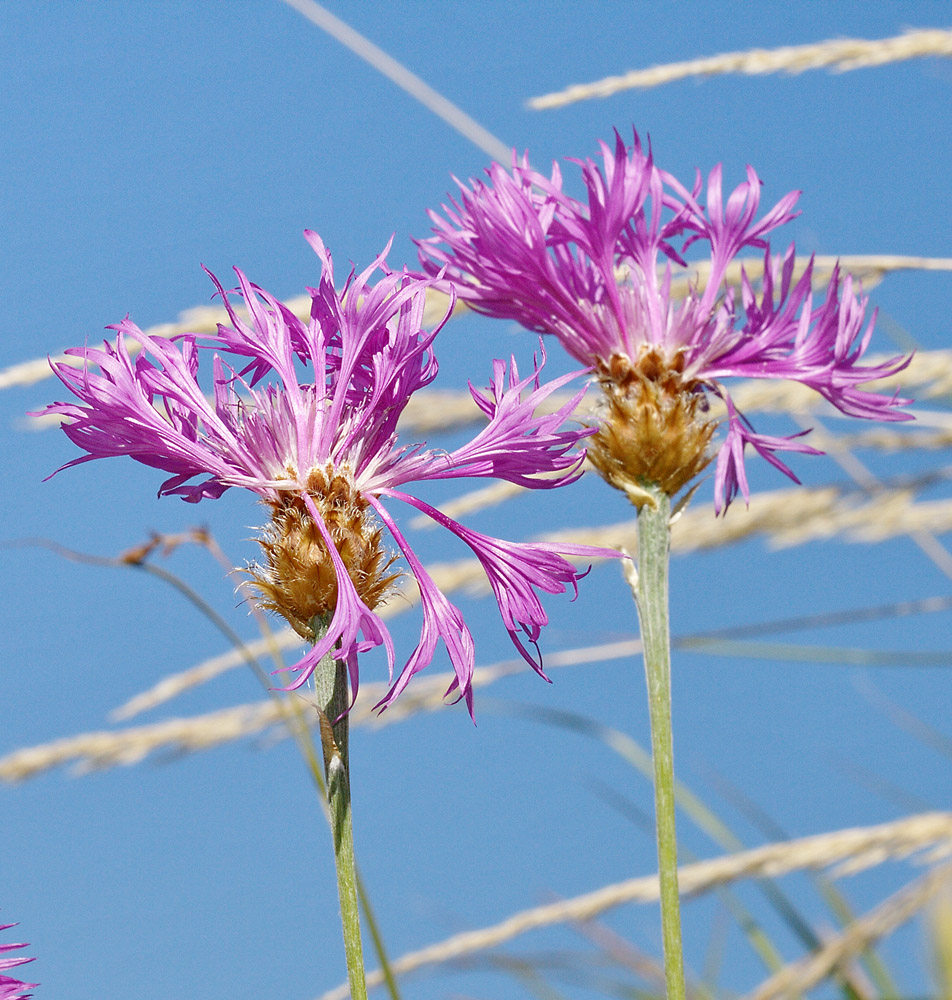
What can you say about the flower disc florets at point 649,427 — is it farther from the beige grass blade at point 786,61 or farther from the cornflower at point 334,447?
the beige grass blade at point 786,61

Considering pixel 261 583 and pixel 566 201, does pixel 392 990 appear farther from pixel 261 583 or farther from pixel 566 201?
pixel 566 201

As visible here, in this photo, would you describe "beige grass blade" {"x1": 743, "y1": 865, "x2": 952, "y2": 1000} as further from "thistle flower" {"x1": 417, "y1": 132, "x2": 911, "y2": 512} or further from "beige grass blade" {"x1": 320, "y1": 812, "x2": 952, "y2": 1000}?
"thistle flower" {"x1": 417, "y1": 132, "x2": 911, "y2": 512}

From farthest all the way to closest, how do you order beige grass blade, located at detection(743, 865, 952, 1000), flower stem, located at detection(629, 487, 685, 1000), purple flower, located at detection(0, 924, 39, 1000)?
beige grass blade, located at detection(743, 865, 952, 1000)
flower stem, located at detection(629, 487, 685, 1000)
purple flower, located at detection(0, 924, 39, 1000)

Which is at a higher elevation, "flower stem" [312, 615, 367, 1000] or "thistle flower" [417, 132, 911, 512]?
"thistle flower" [417, 132, 911, 512]

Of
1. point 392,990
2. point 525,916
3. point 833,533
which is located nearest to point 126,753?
point 525,916

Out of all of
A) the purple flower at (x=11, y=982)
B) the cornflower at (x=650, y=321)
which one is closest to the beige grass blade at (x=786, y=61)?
the cornflower at (x=650, y=321)

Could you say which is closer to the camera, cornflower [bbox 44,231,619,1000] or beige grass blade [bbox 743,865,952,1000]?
cornflower [bbox 44,231,619,1000]

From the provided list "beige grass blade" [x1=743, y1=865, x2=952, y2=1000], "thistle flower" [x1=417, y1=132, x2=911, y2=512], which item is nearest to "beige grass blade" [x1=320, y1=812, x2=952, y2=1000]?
"beige grass blade" [x1=743, y1=865, x2=952, y2=1000]
